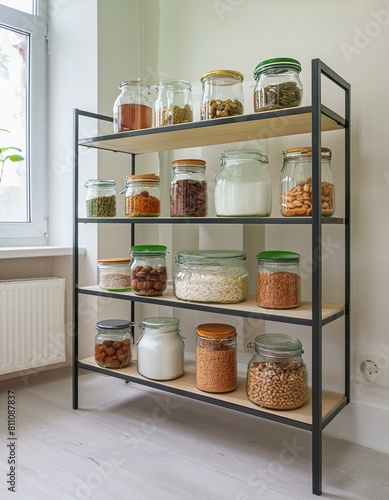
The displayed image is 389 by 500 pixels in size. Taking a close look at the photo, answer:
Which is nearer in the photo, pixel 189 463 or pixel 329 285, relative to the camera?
pixel 189 463

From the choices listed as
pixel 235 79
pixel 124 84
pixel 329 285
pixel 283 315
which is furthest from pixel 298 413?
pixel 124 84

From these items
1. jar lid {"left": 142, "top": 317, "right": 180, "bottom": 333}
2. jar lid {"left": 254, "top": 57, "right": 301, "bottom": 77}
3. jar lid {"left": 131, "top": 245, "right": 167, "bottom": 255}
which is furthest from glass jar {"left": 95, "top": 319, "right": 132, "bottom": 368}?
jar lid {"left": 254, "top": 57, "right": 301, "bottom": 77}

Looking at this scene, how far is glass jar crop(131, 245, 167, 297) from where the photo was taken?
1.91m

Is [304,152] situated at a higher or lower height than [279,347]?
higher

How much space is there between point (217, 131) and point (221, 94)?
0.13m

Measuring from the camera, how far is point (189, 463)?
1.63 meters

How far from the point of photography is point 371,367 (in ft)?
5.80

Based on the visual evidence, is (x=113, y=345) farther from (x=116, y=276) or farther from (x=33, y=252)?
(x=33, y=252)

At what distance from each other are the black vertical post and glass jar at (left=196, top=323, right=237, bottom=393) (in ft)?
1.24

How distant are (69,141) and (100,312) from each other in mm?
956

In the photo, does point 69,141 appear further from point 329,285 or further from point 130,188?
point 329,285

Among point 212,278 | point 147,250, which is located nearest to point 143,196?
point 147,250

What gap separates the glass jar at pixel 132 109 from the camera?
197 centimetres

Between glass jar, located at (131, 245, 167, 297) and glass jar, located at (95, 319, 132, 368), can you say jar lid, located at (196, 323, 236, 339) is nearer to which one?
glass jar, located at (131, 245, 167, 297)
